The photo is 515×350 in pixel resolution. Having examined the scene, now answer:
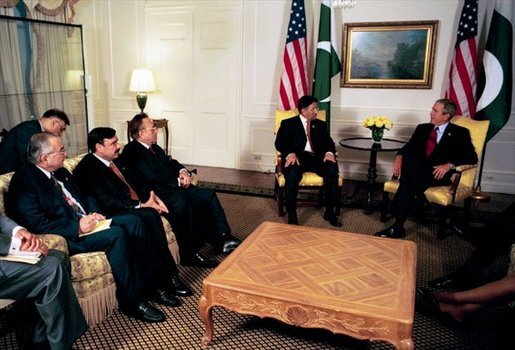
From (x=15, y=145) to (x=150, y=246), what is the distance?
5.35 feet

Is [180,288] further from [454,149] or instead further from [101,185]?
[454,149]

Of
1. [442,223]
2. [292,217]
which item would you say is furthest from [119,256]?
[442,223]

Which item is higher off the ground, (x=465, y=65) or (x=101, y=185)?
(x=465, y=65)

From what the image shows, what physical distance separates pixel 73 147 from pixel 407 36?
4.62 meters

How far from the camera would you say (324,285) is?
1937 mm

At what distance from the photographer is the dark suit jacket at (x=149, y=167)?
3135 millimetres

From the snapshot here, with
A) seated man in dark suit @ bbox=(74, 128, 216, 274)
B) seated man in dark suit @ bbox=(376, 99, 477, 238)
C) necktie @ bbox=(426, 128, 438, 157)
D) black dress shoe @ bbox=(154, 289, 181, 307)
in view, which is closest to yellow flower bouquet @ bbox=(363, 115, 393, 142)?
seated man in dark suit @ bbox=(376, 99, 477, 238)

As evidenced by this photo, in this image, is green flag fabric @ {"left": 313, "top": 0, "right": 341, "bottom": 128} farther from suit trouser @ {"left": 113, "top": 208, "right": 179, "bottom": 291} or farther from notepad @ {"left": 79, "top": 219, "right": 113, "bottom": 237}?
notepad @ {"left": 79, "top": 219, "right": 113, "bottom": 237}

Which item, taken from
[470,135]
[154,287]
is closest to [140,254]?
[154,287]

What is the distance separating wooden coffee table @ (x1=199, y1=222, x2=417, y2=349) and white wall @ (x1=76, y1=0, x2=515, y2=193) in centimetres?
305

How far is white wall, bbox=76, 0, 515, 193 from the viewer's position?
4.88 meters

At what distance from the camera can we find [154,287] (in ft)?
8.14

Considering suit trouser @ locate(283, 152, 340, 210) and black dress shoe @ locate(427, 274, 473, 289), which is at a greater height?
suit trouser @ locate(283, 152, 340, 210)

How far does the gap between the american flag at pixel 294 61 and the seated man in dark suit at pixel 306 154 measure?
0.94 meters
